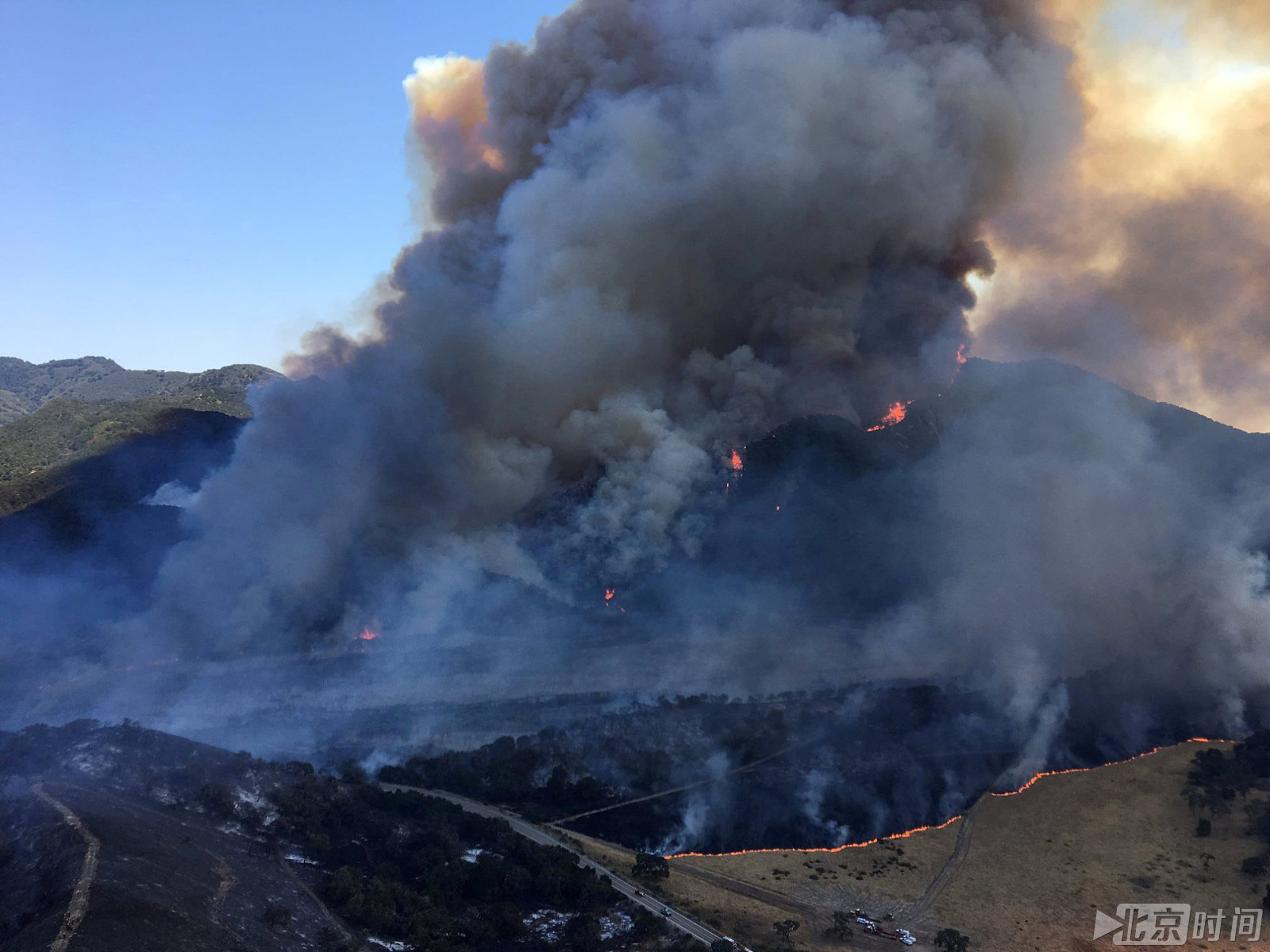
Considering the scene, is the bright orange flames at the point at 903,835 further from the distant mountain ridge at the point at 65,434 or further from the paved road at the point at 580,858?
the distant mountain ridge at the point at 65,434

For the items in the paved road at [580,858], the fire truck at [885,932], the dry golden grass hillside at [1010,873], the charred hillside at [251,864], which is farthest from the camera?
the dry golden grass hillside at [1010,873]

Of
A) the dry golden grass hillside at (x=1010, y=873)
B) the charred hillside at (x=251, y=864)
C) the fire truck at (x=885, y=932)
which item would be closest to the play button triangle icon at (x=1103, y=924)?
the dry golden grass hillside at (x=1010, y=873)

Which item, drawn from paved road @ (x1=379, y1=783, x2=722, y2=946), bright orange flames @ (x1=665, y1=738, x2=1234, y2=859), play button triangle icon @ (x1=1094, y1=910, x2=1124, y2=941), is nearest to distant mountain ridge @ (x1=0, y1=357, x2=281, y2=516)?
paved road @ (x1=379, y1=783, x2=722, y2=946)

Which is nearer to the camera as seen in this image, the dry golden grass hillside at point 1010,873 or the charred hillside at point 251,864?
the charred hillside at point 251,864

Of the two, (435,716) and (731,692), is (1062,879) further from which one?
(435,716)

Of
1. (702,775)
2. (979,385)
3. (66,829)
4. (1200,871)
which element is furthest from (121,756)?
(979,385)

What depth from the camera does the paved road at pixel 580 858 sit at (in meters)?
46.3

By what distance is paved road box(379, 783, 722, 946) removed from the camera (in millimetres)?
46344

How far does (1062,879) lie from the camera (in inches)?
2090

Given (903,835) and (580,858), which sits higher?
(903,835)

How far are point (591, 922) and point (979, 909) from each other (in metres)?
22.5

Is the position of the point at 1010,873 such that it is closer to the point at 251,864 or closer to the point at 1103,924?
the point at 1103,924

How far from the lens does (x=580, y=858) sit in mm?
54469

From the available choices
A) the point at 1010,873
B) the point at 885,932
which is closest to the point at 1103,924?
the point at 1010,873
